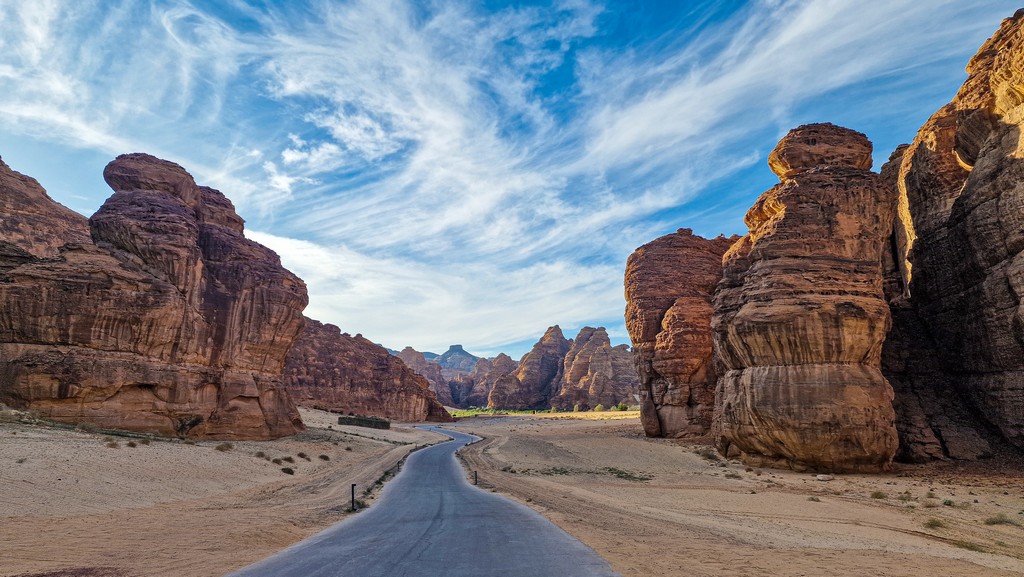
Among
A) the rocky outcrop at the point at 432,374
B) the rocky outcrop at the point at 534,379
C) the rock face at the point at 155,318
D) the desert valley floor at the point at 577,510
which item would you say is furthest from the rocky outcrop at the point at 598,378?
the desert valley floor at the point at 577,510

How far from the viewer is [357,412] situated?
267 ft

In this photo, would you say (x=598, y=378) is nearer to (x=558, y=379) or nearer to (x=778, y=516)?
(x=558, y=379)

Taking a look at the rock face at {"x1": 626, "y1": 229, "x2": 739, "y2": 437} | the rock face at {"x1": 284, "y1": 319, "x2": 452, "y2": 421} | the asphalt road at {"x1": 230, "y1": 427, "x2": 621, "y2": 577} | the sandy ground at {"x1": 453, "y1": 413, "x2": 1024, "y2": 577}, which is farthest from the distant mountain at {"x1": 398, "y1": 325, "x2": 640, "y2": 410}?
the asphalt road at {"x1": 230, "y1": 427, "x2": 621, "y2": 577}

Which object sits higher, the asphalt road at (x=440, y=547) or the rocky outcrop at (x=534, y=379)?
the rocky outcrop at (x=534, y=379)

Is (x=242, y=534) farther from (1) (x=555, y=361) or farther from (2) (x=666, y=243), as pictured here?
(1) (x=555, y=361)

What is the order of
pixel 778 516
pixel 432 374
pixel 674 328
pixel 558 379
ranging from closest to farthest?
pixel 778 516 < pixel 674 328 < pixel 558 379 < pixel 432 374

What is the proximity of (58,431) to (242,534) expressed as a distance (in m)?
16.5

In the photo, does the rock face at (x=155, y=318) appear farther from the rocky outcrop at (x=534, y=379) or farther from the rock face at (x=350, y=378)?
the rocky outcrop at (x=534, y=379)

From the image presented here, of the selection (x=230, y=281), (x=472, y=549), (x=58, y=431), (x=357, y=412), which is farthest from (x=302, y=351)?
(x=472, y=549)

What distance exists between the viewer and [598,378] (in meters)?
→ 113

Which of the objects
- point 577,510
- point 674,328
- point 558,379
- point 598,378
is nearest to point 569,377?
point 598,378

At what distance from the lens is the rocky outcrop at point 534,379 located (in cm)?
13112

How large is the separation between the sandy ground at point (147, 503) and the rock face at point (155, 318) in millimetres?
4607

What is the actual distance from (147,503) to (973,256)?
121ft
